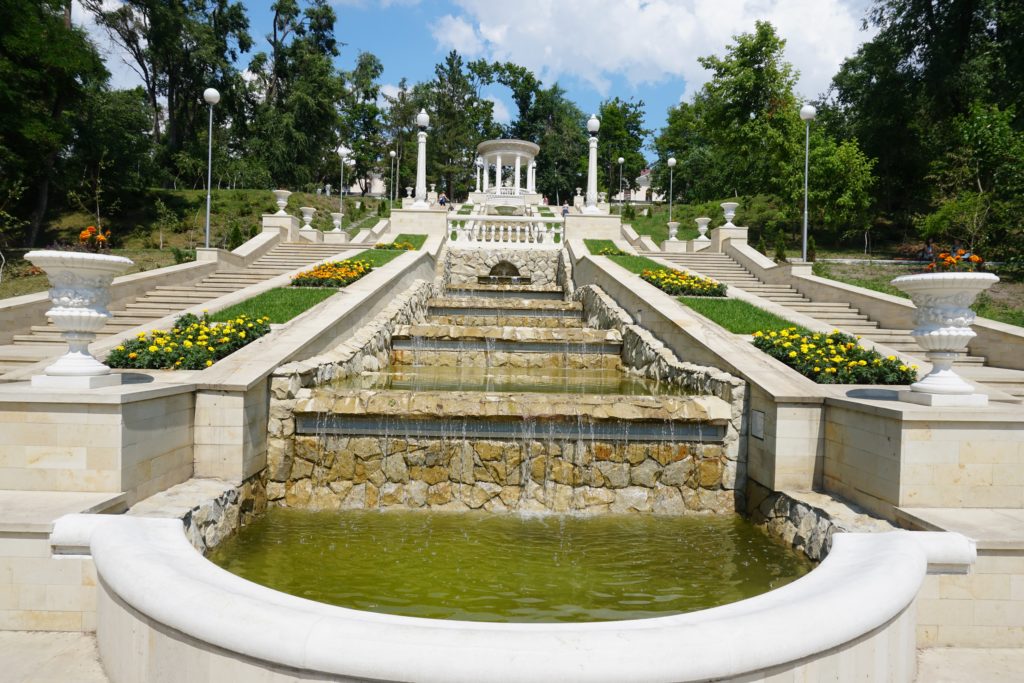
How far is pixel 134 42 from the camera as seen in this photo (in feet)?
151

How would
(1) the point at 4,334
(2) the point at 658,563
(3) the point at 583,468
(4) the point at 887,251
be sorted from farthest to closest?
(4) the point at 887,251, (1) the point at 4,334, (3) the point at 583,468, (2) the point at 658,563

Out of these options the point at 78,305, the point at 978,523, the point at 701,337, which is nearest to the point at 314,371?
the point at 78,305

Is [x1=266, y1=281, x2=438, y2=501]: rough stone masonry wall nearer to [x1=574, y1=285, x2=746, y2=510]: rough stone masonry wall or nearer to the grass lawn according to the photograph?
[x1=574, y1=285, x2=746, y2=510]: rough stone masonry wall

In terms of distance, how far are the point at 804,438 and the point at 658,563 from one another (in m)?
2.38

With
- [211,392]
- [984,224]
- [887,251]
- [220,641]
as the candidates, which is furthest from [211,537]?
[887,251]

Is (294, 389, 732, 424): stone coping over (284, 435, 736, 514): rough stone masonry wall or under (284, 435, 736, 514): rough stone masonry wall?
over

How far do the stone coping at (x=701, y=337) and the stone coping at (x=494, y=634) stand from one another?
12.7 feet

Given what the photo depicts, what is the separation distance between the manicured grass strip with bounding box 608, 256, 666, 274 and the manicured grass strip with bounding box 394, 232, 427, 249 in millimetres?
7442

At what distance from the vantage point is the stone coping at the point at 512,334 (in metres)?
12.2

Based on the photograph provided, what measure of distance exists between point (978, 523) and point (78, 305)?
797 cm

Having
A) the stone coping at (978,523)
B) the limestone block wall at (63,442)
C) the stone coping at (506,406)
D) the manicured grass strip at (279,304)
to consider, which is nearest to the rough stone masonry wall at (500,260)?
the manicured grass strip at (279,304)

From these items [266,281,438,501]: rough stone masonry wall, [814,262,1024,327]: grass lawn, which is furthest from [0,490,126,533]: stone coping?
[814,262,1024,327]: grass lawn

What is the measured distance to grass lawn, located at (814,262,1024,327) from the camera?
14.6m

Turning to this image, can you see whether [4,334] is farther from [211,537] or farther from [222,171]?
[222,171]
